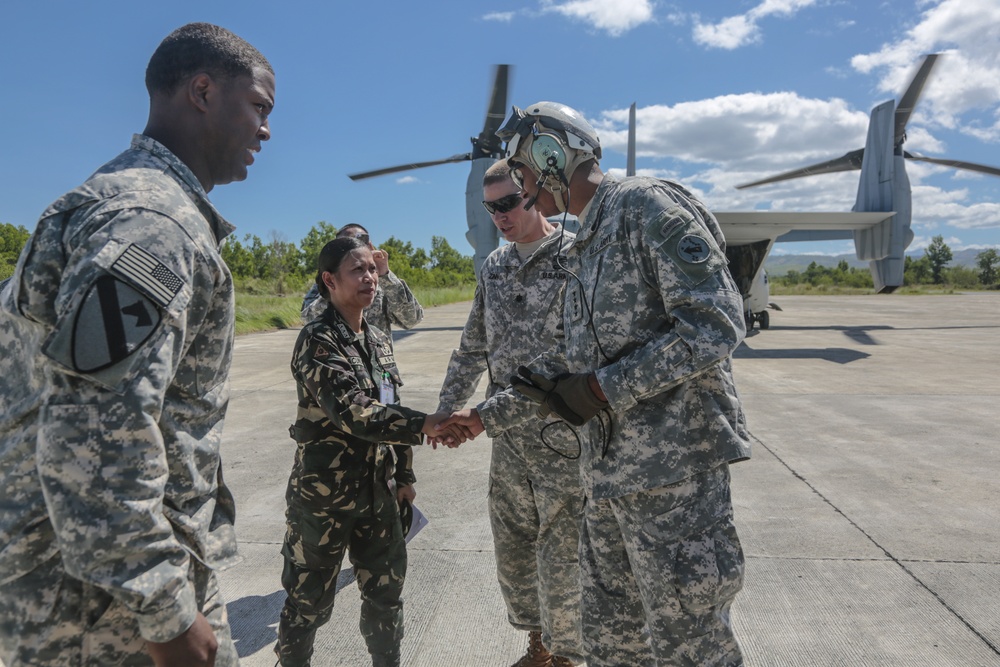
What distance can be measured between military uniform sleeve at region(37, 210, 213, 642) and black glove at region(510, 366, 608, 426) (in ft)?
3.71

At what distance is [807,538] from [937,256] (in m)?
75.6

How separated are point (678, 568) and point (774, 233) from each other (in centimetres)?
1508

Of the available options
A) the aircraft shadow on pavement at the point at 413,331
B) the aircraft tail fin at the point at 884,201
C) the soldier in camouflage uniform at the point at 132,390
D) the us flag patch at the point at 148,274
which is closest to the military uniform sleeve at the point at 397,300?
the soldier in camouflage uniform at the point at 132,390

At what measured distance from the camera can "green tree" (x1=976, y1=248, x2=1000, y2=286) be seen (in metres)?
63.0

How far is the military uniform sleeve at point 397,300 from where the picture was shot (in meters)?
3.81

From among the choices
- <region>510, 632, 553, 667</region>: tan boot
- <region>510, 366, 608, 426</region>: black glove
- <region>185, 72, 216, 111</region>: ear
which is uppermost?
<region>185, 72, 216, 111</region>: ear

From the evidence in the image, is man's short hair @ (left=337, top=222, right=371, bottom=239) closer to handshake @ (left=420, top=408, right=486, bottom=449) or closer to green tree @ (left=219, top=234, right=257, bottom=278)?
handshake @ (left=420, top=408, right=486, bottom=449)

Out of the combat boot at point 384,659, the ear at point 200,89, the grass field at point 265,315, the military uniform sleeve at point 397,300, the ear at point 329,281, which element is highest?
the ear at point 200,89

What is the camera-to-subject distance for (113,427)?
111 centimetres

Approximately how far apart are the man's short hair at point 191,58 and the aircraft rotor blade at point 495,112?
18.0 metres

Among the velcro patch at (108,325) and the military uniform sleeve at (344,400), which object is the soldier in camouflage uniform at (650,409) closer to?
the military uniform sleeve at (344,400)

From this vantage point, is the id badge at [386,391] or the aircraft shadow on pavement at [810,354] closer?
the id badge at [386,391]

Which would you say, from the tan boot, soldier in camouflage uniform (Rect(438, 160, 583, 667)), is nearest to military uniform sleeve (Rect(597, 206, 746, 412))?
soldier in camouflage uniform (Rect(438, 160, 583, 667))

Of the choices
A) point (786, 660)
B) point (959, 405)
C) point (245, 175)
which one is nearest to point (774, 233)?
point (959, 405)
